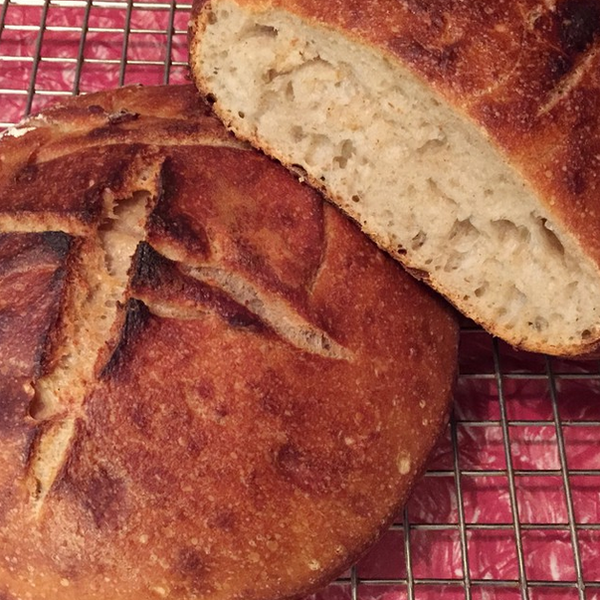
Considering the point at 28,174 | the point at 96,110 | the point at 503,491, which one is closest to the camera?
the point at 28,174

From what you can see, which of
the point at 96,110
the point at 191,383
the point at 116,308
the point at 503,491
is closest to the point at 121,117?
the point at 96,110

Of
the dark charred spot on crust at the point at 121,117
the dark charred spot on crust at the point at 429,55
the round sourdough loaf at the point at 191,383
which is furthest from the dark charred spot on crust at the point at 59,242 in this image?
the dark charred spot on crust at the point at 429,55

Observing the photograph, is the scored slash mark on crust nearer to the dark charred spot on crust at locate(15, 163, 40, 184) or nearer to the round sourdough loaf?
the round sourdough loaf

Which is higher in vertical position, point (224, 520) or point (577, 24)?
point (577, 24)

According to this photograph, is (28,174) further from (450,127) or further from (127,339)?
(450,127)

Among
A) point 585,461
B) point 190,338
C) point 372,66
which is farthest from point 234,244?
point 585,461

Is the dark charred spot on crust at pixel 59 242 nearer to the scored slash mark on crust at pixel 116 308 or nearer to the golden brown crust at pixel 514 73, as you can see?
the scored slash mark on crust at pixel 116 308

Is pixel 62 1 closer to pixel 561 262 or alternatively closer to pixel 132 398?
pixel 132 398
